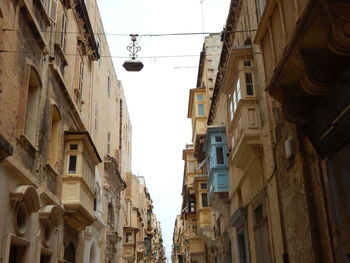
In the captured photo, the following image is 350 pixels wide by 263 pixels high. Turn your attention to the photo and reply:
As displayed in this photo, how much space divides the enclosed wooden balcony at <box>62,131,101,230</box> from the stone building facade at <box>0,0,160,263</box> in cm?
3

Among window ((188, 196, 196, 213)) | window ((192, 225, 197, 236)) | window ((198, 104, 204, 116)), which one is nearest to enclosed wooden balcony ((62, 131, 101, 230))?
window ((198, 104, 204, 116))

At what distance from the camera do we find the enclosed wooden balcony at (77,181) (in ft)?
47.0

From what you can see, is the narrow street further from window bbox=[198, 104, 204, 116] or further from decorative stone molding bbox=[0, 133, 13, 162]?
window bbox=[198, 104, 204, 116]

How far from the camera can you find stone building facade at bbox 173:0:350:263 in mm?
6777

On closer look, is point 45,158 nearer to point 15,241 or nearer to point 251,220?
point 15,241

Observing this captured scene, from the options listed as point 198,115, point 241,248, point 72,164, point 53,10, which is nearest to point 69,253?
point 72,164

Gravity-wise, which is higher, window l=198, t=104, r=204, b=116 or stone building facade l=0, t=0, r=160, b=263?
window l=198, t=104, r=204, b=116

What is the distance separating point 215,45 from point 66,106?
16252 mm

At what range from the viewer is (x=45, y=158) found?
1265 cm

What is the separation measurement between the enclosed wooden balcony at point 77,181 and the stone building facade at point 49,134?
0.10 ft

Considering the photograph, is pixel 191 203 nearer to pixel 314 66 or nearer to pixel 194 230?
pixel 194 230

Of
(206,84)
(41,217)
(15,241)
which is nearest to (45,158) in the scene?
(41,217)

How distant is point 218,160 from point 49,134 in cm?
880

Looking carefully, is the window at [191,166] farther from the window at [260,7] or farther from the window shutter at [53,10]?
the window at [260,7]
